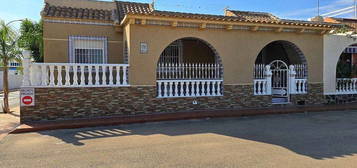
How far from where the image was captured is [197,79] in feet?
34.4

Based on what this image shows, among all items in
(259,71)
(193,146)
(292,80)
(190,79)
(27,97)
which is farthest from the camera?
(292,80)

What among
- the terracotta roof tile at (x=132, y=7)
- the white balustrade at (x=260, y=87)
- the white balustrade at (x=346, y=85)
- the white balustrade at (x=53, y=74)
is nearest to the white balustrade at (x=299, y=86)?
the white balustrade at (x=260, y=87)

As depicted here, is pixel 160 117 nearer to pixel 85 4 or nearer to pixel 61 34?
pixel 61 34

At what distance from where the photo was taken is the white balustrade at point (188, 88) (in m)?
10.0

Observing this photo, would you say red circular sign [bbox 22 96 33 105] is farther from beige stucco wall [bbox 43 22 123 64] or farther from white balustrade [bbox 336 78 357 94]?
white balustrade [bbox 336 78 357 94]

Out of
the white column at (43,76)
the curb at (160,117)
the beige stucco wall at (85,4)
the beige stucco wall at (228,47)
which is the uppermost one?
the beige stucco wall at (85,4)

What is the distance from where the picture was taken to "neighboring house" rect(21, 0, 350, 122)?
8.93m

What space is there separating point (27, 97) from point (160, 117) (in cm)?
440

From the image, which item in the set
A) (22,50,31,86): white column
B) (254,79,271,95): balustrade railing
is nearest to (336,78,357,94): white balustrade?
(254,79,271,95): balustrade railing

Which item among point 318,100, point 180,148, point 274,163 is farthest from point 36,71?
point 318,100

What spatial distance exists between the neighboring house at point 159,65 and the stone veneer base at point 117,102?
0.11 feet

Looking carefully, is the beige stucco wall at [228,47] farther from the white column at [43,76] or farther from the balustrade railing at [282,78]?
the white column at [43,76]

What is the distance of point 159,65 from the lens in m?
10.0

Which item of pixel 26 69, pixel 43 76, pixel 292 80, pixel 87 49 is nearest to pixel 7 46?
pixel 87 49
